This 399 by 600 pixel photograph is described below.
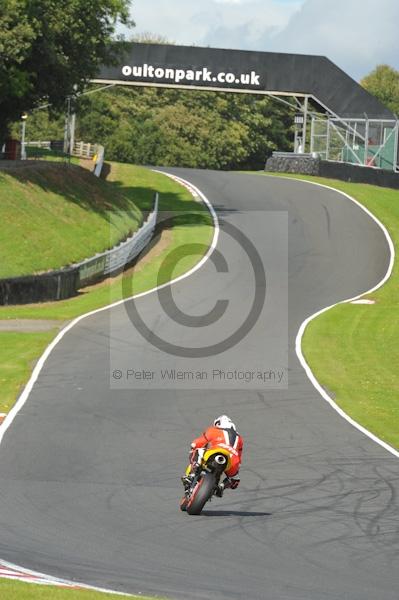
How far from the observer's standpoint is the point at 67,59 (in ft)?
168

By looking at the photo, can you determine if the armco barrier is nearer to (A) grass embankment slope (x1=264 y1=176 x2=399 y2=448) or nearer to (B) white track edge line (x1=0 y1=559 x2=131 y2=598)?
(A) grass embankment slope (x1=264 y1=176 x2=399 y2=448)

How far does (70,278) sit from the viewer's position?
38625 mm

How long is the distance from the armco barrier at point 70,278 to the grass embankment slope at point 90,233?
38 centimetres

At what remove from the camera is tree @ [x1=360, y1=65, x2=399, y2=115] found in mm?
144375

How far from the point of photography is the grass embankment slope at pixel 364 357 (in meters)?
23.4

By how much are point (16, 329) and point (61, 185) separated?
19.5 meters

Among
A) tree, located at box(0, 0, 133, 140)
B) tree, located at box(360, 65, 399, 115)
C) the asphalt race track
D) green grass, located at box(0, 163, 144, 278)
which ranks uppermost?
tree, located at box(360, 65, 399, 115)

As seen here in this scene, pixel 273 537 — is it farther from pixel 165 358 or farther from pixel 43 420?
pixel 165 358

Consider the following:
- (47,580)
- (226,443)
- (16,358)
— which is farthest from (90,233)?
(47,580)

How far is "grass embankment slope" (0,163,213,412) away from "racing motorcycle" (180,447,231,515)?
32.5 feet

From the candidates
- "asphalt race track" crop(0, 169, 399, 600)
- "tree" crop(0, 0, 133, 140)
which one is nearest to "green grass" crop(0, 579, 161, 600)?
"asphalt race track" crop(0, 169, 399, 600)

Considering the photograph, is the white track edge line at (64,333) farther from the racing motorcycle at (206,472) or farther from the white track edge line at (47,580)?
the racing motorcycle at (206,472)

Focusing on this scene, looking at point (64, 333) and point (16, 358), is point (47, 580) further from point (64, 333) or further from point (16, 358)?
point (64, 333)

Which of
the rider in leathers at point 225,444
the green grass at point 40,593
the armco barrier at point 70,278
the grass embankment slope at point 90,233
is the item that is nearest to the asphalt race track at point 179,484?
the rider in leathers at point 225,444
